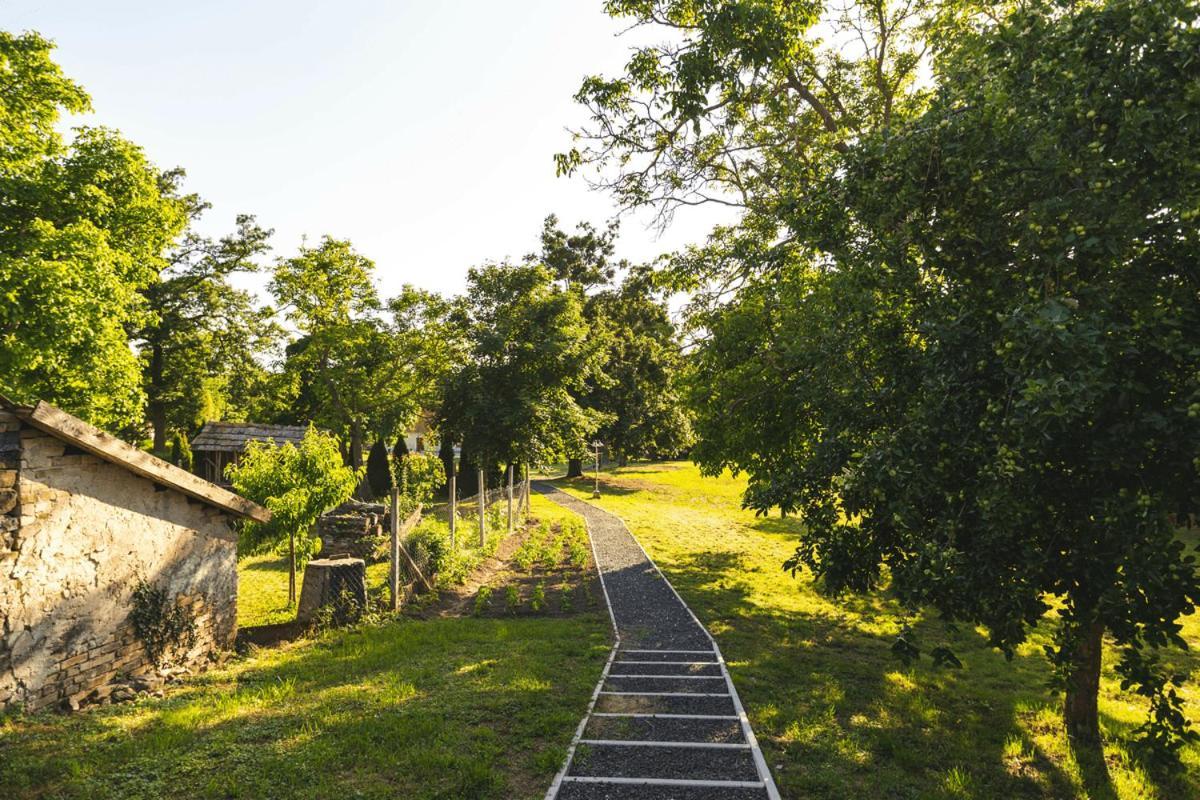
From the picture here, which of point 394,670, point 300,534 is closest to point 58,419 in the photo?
point 394,670

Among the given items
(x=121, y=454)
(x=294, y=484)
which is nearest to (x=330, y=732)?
(x=121, y=454)

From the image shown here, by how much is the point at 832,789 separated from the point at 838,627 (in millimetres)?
7870

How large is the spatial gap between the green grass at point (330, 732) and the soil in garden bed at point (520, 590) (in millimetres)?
3091

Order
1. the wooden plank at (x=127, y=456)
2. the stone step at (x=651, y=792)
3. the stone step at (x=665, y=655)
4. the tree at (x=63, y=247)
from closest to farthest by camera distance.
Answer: the stone step at (x=651, y=792) < the wooden plank at (x=127, y=456) < the stone step at (x=665, y=655) < the tree at (x=63, y=247)

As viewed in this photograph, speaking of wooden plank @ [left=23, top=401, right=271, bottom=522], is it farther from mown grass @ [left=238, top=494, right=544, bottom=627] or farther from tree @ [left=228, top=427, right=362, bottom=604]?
mown grass @ [left=238, top=494, right=544, bottom=627]

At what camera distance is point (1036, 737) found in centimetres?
785

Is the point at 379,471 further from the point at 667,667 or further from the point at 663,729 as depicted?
the point at 663,729

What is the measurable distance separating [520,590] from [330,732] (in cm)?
825

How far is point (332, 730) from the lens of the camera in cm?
691

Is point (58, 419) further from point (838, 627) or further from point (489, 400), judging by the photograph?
point (489, 400)

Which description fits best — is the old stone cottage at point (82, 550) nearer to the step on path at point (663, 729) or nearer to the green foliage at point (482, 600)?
the green foliage at point (482, 600)

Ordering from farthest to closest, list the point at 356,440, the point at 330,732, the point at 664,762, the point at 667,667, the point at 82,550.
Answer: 1. the point at 356,440
2. the point at 667,667
3. the point at 82,550
4. the point at 330,732
5. the point at 664,762

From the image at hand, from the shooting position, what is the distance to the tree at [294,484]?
41.8 feet

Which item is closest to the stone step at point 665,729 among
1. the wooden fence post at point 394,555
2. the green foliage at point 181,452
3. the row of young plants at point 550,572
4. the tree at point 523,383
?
the row of young plants at point 550,572
